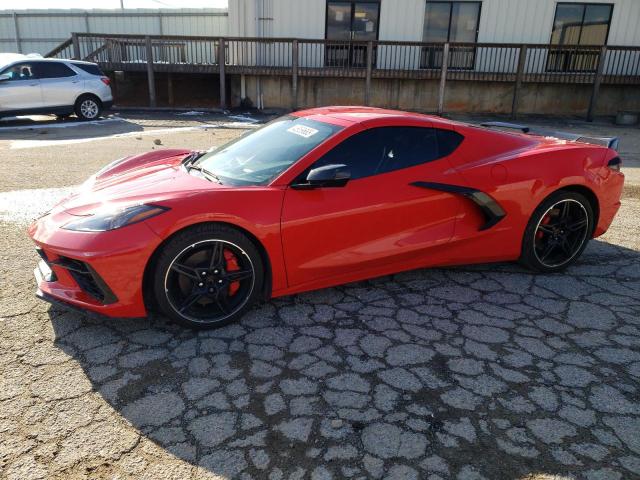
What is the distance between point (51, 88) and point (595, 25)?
53.1 feet

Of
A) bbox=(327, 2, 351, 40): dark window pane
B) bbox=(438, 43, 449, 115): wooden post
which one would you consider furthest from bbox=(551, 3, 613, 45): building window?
bbox=(327, 2, 351, 40): dark window pane

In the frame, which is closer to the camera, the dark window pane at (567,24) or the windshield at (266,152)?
the windshield at (266,152)

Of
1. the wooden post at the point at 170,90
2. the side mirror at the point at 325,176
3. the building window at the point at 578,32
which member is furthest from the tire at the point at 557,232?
the wooden post at the point at 170,90

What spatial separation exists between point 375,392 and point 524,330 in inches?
50.5

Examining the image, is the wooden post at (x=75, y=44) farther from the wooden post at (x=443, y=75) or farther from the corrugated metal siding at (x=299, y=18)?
the wooden post at (x=443, y=75)

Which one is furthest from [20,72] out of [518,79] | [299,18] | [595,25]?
[595,25]

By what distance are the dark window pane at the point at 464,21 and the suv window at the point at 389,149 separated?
14.0 meters

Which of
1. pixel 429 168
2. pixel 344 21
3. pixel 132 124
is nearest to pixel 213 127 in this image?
pixel 132 124

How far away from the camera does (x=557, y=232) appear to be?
169 inches

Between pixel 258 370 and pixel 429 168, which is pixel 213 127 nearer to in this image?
pixel 429 168

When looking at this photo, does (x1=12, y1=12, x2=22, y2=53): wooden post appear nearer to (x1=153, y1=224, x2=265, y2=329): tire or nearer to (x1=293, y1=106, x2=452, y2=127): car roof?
(x1=293, y1=106, x2=452, y2=127): car roof

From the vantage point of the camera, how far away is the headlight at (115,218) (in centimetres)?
303

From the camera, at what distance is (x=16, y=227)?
513 centimetres

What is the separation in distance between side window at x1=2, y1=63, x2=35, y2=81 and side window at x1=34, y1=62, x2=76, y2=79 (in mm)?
148
